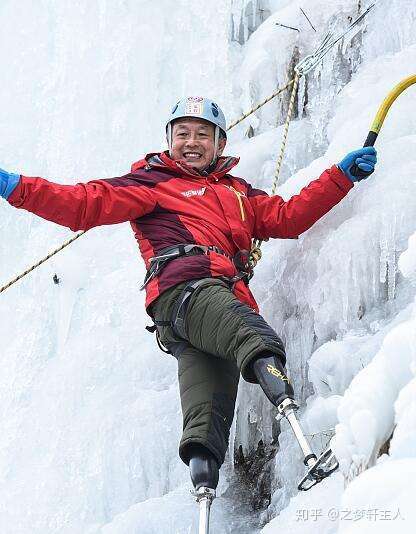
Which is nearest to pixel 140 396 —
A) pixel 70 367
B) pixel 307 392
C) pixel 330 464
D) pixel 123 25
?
pixel 70 367

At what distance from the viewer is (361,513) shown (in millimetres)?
1205

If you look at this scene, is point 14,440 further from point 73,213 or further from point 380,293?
point 380,293

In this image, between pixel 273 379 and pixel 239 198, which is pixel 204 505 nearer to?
pixel 273 379

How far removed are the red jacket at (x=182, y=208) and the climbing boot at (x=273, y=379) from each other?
0.52m

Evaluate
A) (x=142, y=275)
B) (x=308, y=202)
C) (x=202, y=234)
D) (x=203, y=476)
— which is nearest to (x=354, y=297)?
(x=308, y=202)

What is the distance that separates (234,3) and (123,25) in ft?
3.87

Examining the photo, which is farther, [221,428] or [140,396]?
[140,396]

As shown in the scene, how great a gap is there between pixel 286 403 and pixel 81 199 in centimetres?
108

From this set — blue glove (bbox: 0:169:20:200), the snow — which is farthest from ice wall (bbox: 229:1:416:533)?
blue glove (bbox: 0:169:20:200)

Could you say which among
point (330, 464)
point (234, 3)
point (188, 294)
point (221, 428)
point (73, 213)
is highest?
point (234, 3)

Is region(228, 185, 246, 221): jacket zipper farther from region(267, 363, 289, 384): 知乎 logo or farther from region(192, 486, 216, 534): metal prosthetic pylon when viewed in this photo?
region(192, 486, 216, 534): metal prosthetic pylon

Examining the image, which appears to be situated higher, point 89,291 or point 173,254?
point 89,291

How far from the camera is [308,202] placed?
9.29 ft

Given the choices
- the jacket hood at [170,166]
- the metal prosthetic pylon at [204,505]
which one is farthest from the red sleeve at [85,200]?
the metal prosthetic pylon at [204,505]
